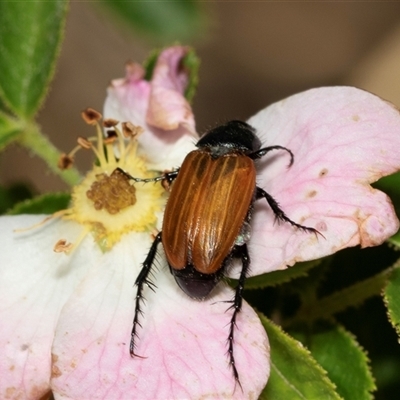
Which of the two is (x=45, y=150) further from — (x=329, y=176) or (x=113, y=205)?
(x=329, y=176)

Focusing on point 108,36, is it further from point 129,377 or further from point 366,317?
point 129,377

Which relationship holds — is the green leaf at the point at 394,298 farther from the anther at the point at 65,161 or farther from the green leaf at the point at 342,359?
the anther at the point at 65,161

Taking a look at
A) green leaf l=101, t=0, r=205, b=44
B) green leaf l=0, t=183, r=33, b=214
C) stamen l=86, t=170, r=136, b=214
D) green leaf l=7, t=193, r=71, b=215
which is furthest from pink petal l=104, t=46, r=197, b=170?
green leaf l=101, t=0, r=205, b=44

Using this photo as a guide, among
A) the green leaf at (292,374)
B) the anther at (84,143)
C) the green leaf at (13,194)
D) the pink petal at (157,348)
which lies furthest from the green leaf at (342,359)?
the green leaf at (13,194)

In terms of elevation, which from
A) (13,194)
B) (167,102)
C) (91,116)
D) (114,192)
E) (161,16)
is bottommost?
(13,194)

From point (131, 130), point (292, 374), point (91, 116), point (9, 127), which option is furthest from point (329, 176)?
point (9, 127)

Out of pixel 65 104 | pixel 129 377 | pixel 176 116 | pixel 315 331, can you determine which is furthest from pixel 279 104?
pixel 65 104

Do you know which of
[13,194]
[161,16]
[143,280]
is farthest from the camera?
[161,16]
